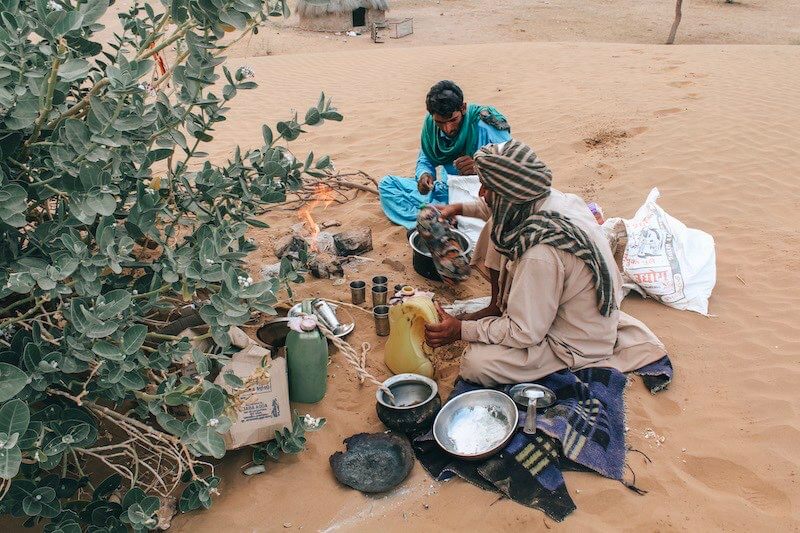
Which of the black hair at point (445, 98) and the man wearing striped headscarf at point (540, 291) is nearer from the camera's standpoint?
the man wearing striped headscarf at point (540, 291)

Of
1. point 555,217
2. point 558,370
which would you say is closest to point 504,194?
point 555,217

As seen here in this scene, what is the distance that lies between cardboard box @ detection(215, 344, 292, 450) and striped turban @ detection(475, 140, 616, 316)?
4.03 feet

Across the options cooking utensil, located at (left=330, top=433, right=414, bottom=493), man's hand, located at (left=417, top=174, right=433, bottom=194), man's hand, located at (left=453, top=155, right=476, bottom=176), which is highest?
man's hand, located at (left=453, top=155, right=476, bottom=176)

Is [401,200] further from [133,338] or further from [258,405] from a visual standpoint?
[133,338]

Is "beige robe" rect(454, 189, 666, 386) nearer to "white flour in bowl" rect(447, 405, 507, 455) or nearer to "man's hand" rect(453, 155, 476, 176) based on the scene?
"white flour in bowl" rect(447, 405, 507, 455)

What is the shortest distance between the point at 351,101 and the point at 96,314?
24.1 ft

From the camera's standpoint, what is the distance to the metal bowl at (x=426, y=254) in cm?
396

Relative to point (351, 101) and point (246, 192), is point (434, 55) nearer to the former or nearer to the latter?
point (351, 101)

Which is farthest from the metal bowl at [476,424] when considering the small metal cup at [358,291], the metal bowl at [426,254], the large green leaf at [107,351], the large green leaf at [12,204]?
the large green leaf at [12,204]

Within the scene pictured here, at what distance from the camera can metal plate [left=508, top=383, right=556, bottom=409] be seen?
2859 mm

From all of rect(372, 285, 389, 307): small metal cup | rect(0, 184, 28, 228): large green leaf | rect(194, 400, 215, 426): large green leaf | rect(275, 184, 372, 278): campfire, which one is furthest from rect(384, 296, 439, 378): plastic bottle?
rect(0, 184, 28, 228): large green leaf

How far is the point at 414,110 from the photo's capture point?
796 cm

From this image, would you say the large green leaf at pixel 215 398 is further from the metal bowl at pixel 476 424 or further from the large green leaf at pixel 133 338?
the metal bowl at pixel 476 424

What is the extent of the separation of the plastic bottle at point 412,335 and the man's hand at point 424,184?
4.84ft
